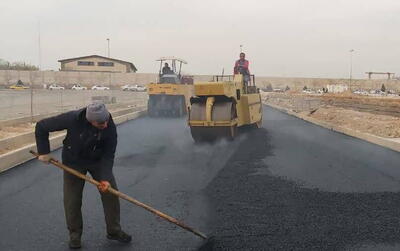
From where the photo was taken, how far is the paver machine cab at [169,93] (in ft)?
67.5

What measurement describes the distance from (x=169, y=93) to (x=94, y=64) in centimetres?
5331

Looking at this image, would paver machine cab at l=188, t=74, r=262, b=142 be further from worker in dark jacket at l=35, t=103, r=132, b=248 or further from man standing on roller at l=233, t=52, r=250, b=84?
worker in dark jacket at l=35, t=103, r=132, b=248

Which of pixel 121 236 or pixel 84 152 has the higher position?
pixel 84 152

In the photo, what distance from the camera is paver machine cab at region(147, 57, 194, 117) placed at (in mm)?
20562

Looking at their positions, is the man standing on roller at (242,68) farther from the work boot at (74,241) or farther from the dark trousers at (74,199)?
the work boot at (74,241)

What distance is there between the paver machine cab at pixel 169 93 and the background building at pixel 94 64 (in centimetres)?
4995

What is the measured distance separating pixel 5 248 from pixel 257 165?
5543 mm

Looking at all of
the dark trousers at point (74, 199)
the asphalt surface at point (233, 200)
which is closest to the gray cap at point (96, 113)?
the dark trousers at point (74, 199)

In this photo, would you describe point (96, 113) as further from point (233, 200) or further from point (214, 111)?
point (214, 111)

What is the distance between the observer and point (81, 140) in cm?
432

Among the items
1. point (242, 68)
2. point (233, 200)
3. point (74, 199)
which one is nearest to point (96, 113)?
point (74, 199)

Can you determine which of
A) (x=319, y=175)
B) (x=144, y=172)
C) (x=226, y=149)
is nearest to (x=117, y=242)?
(x=144, y=172)

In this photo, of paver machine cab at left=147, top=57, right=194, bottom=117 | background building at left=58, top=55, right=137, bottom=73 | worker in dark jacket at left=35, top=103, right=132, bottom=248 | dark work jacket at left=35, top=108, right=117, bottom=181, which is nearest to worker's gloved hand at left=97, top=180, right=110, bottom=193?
worker in dark jacket at left=35, top=103, right=132, bottom=248

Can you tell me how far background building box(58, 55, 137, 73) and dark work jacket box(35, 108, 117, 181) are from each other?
222 feet
